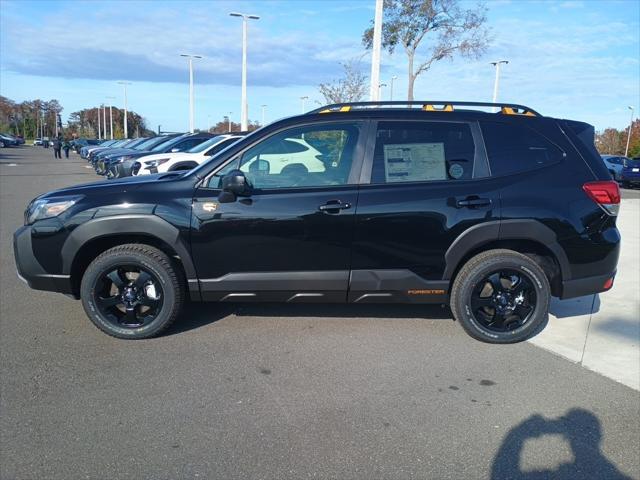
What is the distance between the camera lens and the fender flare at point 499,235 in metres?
4.34

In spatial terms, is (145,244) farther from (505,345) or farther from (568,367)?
(568,367)

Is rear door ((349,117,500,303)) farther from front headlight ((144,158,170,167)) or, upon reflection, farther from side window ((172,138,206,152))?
side window ((172,138,206,152))

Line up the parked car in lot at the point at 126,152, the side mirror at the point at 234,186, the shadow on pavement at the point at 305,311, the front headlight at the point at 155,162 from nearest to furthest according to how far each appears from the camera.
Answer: the side mirror at the point at 234,186
the shadow on pavement at the point at 305,311
the front headlight at the point at 155,162
the parked car in lot at the point at 126,152

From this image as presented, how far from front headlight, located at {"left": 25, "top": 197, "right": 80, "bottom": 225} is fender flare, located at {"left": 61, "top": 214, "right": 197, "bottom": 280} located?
0.24 m

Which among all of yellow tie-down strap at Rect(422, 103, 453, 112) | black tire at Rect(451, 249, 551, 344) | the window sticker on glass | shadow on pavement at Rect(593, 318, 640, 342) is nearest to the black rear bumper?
black tire at Rect(451, 249, 551, 344)

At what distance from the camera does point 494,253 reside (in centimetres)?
445

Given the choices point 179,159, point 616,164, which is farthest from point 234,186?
point 616,164

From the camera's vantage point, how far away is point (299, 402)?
11.3ft

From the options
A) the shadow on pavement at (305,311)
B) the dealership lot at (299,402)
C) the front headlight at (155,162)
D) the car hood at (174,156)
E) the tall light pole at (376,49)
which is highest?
the tall light pole at (376,49)

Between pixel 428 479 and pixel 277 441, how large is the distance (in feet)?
2.83

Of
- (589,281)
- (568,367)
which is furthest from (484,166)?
(568,367)

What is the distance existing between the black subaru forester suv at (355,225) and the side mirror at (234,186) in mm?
16

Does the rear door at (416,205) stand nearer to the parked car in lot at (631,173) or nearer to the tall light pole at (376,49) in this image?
the tall light pole at (376,49)

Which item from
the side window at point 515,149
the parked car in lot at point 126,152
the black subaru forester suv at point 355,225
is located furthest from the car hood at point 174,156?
the side window at point 515,149
